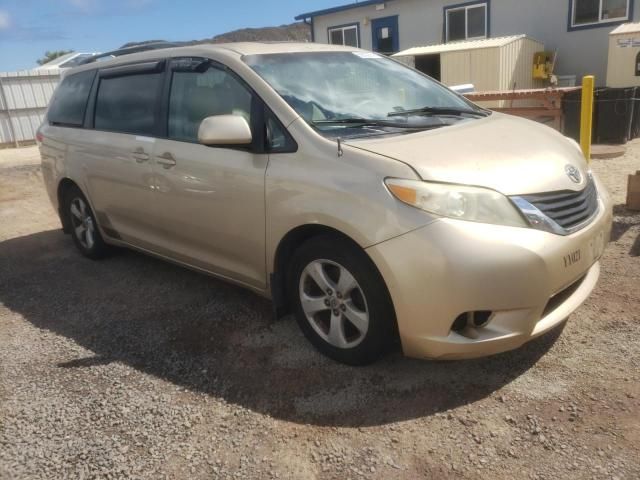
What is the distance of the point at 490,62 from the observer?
13.3 meters

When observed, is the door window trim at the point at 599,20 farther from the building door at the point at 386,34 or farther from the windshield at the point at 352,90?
the windshield at the point at 352,90

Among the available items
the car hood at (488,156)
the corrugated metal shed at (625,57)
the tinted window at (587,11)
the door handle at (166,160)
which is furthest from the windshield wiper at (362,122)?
the tinted window at (587,11)

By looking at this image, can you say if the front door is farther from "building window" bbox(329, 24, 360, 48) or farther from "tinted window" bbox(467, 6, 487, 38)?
"building window" bbox(329, 24, 360, 48)

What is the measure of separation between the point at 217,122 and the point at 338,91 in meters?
0.78

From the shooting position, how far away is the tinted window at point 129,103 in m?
3.96

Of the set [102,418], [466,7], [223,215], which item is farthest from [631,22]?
[102,418]

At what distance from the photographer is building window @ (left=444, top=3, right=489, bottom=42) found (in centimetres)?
1575

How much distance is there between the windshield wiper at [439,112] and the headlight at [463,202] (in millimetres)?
954

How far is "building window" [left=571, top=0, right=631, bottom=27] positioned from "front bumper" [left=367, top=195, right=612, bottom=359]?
1347cm

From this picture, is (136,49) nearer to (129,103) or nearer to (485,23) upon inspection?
(129,103)

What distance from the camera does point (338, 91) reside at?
338cm

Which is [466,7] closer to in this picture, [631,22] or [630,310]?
[631,22]

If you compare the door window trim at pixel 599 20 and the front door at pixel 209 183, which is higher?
the door window trim at pixel 599 20

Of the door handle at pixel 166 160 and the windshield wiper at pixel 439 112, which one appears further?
the door handle at pixel 166 160
